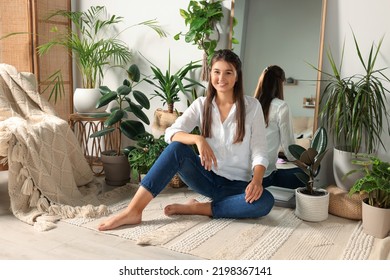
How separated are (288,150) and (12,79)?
1.84 m

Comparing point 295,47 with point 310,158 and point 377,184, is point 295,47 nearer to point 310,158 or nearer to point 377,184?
point 310,158

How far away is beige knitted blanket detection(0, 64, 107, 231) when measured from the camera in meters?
2.20

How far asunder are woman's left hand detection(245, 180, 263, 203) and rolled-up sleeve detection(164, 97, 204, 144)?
46 centimetres

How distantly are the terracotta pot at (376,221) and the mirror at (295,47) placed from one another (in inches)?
27.9

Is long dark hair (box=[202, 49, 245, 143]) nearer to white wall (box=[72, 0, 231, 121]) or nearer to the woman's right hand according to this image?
the woman's right hand

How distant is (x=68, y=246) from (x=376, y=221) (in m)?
1.49

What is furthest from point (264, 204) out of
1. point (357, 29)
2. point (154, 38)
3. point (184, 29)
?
point (154, 38)

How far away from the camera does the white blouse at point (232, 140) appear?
216 centimetres

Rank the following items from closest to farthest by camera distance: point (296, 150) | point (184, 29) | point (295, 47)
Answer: point (296, 150) < point (295, 47) < point (184, 29)

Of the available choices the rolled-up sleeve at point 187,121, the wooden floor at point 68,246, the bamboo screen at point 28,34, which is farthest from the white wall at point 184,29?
the wooden floor at point 68,246

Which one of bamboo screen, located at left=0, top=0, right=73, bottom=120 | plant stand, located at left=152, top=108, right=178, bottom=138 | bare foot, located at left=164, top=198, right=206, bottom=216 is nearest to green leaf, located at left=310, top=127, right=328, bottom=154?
bare foot, located at left=164, top=198, right=206, bottom=216

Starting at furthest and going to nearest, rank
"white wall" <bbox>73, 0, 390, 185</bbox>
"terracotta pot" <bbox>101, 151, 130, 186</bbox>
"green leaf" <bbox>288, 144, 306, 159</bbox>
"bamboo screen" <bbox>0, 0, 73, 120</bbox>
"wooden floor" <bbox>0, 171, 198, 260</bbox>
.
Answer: "bamboo screen" <bbox>0, 0, 73, 120</bbox> → "terracotta pot" <bbox>101, 151, 130, 186</bbox> → "white wall" <bbox>73, 0, 390, 185</bbox> → "green leaf" <bbox>288, 144, 306, 159</bbox> → "wooden floor" <bbox>0, 171, 198, 260</bbox>

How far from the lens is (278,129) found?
2525 mm

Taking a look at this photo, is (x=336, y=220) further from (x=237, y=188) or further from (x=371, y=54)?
(x=371, y=54)
